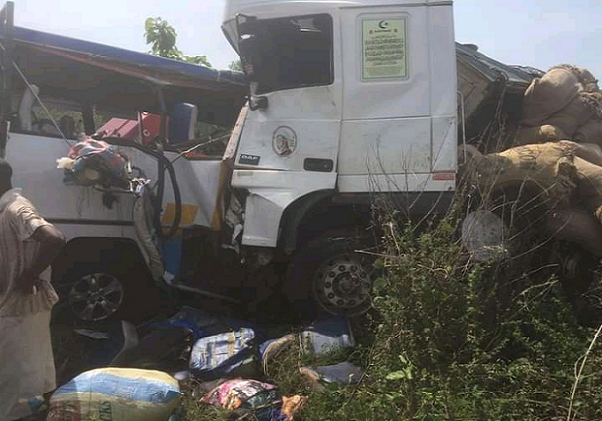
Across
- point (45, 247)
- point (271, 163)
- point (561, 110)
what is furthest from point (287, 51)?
point (45, 247)

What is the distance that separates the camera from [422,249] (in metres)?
3.91

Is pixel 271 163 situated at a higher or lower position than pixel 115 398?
higher

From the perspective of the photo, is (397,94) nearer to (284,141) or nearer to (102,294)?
(284,141)

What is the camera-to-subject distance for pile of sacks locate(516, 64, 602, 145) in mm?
6039

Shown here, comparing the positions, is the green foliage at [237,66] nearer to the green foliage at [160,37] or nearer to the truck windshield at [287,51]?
the truck windshield at [287,51]

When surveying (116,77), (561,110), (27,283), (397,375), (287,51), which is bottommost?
(397,375)

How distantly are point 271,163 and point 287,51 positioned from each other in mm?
881

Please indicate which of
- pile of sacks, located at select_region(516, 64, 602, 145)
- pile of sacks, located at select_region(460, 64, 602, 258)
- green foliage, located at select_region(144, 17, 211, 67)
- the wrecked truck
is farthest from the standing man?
green foliage, located at select_region(144, 17, 211, 67)

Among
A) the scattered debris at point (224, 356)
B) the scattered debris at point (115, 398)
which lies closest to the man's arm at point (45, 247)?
the scattered debris at point (115, 398)

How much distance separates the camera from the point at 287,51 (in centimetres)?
542

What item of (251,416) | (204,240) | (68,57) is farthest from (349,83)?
(251,416)

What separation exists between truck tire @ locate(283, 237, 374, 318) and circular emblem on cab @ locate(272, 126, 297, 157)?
0.71m

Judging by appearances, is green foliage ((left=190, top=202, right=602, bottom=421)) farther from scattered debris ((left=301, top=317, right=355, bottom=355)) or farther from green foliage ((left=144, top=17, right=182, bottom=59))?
A: green foliage ((left=144, top=17, right=182, bottom=59))

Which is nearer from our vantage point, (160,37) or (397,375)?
(397,375)
